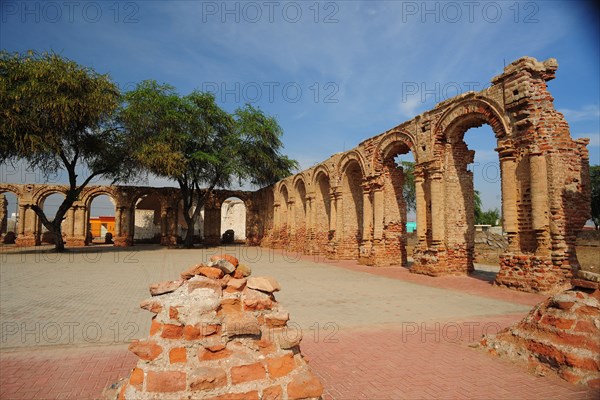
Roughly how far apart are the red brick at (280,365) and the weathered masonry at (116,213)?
28.9 meters

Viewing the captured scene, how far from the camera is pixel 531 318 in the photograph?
4422 mm

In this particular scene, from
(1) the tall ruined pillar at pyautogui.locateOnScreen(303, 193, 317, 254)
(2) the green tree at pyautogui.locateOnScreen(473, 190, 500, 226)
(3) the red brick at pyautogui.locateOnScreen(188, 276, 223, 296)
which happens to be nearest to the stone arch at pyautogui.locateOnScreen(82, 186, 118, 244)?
(1) the tall ruined pillar at pyautogui.locateOnScreen(303, 193, 317, 254)

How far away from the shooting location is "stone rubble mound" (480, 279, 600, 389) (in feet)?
11.9

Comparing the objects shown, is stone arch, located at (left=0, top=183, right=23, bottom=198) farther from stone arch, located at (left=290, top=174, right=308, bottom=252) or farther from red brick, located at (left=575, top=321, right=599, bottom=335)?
red brick, located at (left=575, top=321, right=599, bottom=335)

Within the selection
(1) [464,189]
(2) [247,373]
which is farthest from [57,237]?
(2) [247,373]

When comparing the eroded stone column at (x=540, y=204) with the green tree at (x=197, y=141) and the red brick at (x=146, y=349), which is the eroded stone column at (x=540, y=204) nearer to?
the red brick at (x=146, y=349)

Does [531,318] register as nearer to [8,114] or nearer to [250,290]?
[250,290]

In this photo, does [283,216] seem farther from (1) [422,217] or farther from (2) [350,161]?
(1) [422,217]

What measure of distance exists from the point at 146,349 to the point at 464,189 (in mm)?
12267

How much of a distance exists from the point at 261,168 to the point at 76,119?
1391 cm

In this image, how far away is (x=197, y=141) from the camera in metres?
26.5

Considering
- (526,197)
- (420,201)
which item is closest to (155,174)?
(420,201)

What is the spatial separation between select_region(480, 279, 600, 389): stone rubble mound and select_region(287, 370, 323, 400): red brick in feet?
8.79

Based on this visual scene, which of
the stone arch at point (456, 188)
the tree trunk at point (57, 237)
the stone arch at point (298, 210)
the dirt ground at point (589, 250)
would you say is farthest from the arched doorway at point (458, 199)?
the tree trunk at point (57, 237)
